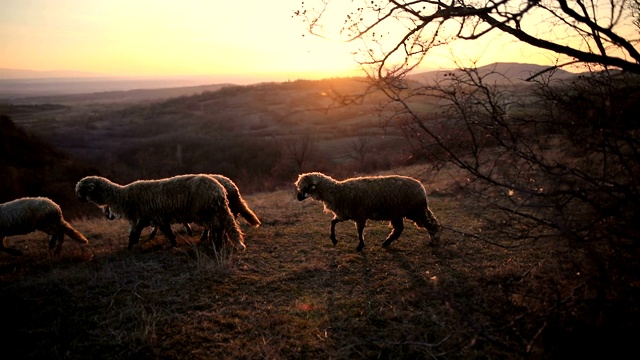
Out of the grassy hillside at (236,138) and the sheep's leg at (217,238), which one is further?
the grassy hillside at (236,138)

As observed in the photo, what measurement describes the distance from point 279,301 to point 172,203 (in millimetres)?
3883

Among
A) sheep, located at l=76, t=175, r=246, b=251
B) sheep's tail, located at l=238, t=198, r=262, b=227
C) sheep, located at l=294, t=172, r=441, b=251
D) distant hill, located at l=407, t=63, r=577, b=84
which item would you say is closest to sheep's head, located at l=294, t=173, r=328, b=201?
sheep, located at l=294, t=172, r=441, b=251

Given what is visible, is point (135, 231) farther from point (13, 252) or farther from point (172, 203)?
point (13, 252)

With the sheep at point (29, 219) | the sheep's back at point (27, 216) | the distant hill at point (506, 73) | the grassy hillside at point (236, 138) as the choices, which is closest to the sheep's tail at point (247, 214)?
the sheep at point (29, 219)

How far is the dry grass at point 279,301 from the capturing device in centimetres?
462

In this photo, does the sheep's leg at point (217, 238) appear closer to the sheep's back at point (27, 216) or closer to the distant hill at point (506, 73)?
the sheep's back at point (27, 216)

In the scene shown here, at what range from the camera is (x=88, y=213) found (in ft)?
69.0

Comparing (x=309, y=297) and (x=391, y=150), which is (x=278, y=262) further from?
(x=391, y=150)

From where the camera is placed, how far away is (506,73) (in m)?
5.11

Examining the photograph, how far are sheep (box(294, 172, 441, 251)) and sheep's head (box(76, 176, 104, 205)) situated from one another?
4.92 m

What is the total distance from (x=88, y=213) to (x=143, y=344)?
19.4 metres

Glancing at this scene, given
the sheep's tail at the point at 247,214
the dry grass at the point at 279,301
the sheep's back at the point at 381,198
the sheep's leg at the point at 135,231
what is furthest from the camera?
the sheep's tail at the point at 247,214

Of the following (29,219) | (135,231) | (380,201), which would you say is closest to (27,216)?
(29,219)

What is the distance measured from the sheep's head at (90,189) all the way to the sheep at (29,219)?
2.39 feet
